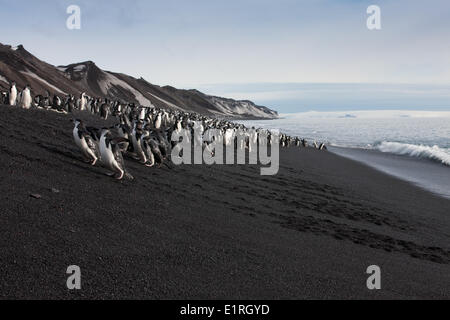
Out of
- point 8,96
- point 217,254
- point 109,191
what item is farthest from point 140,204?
point 8,96

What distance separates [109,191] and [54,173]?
4.00 ft

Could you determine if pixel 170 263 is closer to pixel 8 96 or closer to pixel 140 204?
pixel 140 204

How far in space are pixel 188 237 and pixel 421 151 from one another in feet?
103

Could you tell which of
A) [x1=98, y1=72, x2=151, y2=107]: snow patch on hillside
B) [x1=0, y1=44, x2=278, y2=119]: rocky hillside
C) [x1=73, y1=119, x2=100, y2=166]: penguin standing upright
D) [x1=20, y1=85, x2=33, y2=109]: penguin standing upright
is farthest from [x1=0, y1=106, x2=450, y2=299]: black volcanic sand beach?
[x1=98, y1=72, x2=151, y2=107]: snow patch on hillside

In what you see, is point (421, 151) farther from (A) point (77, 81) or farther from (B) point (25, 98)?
(A) point (77, 81)

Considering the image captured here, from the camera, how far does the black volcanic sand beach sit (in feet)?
13.9

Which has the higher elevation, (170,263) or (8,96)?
(8,96)

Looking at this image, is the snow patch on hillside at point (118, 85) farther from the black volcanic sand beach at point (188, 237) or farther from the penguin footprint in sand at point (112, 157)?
the penguin footprint in sand at point (112, 157)

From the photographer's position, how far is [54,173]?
7613 mm

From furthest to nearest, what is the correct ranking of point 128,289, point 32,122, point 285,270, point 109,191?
point 32,122 → point 109,191 → point 285,270 → point 128,289

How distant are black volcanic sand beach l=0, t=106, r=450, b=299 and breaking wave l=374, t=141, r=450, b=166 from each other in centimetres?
2029

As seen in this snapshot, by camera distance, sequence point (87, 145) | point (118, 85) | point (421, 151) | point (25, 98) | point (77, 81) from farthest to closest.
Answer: point (118, 85) < point (77, 81) < point (421, 151) < point (25, 98) < point (87, 145)

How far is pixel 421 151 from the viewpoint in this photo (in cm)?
3231

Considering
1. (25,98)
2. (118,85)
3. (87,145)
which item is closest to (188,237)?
(87,145)
